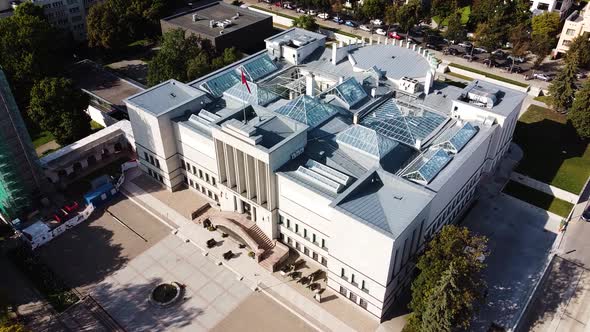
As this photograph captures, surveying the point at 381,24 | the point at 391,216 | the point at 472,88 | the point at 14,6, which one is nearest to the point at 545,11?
the point at 381,24

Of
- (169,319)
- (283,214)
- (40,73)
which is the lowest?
(169,319)

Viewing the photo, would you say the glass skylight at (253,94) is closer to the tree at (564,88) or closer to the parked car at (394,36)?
the tree at (564,88)

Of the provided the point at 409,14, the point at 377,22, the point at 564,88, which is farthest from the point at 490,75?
the point at 377,22

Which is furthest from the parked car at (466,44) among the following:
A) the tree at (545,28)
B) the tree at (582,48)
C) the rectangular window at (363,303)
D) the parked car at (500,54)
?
the rectangular window at (363,303)

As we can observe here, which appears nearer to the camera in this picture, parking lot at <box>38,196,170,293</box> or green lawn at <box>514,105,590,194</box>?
parking lot at <box>38,196,170,293</box>

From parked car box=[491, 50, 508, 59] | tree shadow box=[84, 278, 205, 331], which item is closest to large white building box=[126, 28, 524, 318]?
→ tree shadow box=[84, 278, 205, 331]

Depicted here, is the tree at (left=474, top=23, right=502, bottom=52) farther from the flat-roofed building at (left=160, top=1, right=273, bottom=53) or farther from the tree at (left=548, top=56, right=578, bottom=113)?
the flat-roofed building at (left=160, top=1, right=273, bottom=53)

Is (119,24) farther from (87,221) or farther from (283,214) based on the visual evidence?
(283,214)
